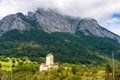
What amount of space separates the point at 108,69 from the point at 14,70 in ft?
326

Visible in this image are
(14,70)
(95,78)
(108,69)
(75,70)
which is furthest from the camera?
(14,70)

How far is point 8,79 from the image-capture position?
142m

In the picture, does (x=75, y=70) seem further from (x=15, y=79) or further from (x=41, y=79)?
Result: (x=15, y=79)

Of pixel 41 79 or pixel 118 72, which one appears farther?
pixel 41 79

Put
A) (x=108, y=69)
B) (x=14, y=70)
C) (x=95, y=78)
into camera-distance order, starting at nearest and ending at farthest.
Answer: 1. (x=108, y=69)
2. (x=95, y=78)
3. (x=14, y=70)

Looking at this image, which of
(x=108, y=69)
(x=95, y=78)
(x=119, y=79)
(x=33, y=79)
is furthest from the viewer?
(x=33, y=79)

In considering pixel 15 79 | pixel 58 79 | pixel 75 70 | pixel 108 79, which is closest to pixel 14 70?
pixel 15 79

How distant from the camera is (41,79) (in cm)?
13800

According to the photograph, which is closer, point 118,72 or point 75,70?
point 118,72

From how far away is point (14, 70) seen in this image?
643 ft

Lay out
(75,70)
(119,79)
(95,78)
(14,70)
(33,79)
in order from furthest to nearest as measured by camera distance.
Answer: (14,70)
(75,70)
(33,79)
(95,78)
(119,79)

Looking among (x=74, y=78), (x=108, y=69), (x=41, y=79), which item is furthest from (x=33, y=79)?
(x=108, y=69)

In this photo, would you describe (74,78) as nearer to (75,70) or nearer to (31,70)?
(75,70)

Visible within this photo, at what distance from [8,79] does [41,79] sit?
14899mm
